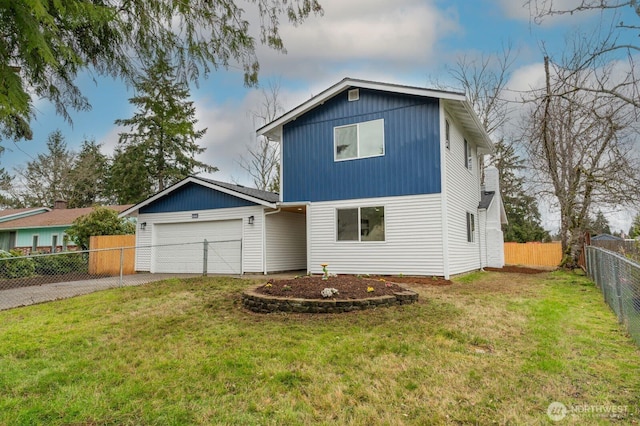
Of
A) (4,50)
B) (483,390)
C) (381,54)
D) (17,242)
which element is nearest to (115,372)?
(4,50)

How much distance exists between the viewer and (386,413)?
287 centimetres

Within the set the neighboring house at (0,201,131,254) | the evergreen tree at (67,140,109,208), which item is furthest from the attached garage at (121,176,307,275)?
the evergreen tree at (67,140,109,208)

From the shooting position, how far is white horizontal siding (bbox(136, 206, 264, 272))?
12.7 meters

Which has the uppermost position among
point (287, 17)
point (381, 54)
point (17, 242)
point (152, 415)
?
point (381, 54)

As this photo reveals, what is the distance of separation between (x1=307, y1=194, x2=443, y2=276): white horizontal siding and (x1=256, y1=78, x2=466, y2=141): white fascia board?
9.03 feet

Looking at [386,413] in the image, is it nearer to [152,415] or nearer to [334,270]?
[152,415]

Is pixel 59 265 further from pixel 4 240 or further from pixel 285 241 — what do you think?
pixel 4 240

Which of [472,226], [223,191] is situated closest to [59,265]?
[223,191]

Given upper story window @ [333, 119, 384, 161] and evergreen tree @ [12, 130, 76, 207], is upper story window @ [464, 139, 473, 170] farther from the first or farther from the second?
evergreen tree @ [12, 130, 76, 207]

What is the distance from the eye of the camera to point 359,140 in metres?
11.5

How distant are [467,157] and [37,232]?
2343 centimetres

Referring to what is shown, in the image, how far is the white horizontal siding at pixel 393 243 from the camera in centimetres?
1042

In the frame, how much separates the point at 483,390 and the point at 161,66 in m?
4.28

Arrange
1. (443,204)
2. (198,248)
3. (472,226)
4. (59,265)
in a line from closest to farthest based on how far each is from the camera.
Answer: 1. (443,204)
2. (198,248)
3. (472,226)
4. (59,265)
